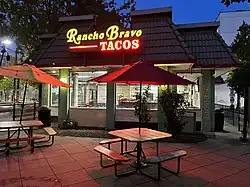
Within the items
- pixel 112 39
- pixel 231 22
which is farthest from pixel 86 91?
pixel 231 22

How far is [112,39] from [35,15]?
463 inches

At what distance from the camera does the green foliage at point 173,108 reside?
347 inches

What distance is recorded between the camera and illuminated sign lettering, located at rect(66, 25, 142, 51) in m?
9.50

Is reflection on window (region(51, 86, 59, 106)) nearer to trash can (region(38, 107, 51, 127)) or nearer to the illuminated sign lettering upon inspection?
trash can (region(38, 107, 51, 127))

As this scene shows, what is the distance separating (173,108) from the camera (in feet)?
29.1

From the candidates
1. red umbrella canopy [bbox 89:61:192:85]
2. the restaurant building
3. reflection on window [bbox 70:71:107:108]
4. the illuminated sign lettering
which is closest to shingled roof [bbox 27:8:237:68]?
the restaurant building

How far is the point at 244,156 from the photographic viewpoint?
6551 mm

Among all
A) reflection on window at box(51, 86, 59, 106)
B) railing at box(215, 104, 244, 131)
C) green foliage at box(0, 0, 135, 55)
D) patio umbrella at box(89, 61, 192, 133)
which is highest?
green foliage at box(0, 0, 135, 55)

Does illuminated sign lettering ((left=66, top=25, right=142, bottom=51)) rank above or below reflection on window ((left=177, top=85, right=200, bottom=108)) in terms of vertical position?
above

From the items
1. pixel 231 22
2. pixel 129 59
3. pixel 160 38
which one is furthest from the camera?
pixel 231 22

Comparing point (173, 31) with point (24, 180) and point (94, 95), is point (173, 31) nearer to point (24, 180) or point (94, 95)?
point (94, 95)

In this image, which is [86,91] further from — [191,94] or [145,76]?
[145,76]

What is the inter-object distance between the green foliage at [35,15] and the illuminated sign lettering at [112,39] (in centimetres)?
789

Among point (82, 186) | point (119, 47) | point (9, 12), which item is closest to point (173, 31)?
point (119, 47)
